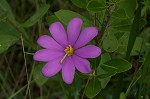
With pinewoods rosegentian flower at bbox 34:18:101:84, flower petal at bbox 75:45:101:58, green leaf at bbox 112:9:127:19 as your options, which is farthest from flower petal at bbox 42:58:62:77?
green leaf at bbox 112:9:127:19

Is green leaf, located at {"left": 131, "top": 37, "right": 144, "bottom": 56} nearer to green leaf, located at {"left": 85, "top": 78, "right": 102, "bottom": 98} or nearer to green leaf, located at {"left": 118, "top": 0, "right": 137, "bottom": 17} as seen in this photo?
green leaf, located at {"left": 118, "top": 0, "right": 137, "bottom": 17}

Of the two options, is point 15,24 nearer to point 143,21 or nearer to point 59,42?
point 59,42

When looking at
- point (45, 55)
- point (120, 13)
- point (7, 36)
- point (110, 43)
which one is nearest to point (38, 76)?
point (7, 36)

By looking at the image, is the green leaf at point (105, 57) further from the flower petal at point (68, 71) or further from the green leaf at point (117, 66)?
the flower petal at point (68, 71)

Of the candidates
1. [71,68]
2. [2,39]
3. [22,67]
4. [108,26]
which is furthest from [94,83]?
[22,67]

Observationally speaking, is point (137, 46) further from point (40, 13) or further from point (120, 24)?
point (40, 13)

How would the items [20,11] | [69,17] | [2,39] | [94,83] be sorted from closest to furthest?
[94,83], [69,17], [2,39], [20,11]

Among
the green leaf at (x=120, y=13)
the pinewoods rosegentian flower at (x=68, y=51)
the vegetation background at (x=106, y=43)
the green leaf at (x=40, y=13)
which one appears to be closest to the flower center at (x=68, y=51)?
the pinewoods rosegentian flower at (x=68, y=51)
